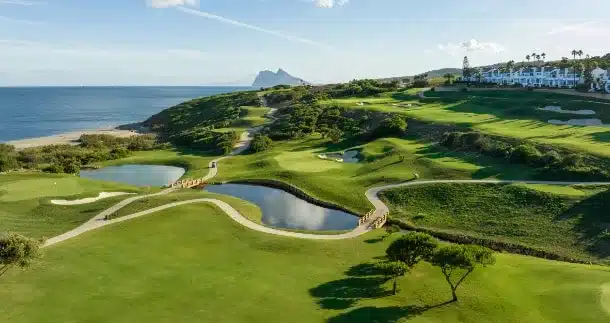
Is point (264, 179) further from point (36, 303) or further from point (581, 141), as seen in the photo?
point (581, 141)

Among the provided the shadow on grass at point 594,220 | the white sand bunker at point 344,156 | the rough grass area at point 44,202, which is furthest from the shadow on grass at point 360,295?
the white sand bunker at point 344,156

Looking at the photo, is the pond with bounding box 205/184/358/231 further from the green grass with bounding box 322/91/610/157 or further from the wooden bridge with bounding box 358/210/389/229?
the green grass with bounding box 322/91/610/157

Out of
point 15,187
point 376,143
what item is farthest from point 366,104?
point 15,187

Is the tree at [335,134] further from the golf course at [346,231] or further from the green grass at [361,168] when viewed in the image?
the green grass at [361,168]

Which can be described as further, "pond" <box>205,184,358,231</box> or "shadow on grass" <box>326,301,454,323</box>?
"pond" <box>205,184,358,231</box>

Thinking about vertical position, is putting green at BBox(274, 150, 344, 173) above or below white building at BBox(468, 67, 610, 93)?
below

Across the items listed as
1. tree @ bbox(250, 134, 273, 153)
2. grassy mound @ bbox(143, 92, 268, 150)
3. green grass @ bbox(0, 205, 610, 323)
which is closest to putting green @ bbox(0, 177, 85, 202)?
green grass @ bbox(0, 205, 610, 323)

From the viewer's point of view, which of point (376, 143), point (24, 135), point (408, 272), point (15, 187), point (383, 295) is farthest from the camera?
point (24, 135)
